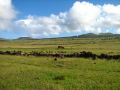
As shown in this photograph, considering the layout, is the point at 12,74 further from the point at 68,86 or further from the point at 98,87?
the point at 98,87

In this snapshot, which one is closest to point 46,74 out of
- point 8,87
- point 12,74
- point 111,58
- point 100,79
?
point 12,74

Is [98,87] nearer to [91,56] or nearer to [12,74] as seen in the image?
[12,74]

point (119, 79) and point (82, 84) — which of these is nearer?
point (82, 84)

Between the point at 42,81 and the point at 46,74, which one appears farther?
the point at 46,74

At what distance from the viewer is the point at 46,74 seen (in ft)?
104

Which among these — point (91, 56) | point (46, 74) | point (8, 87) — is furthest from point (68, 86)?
point (91, 56)

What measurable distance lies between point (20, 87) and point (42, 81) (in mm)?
3509

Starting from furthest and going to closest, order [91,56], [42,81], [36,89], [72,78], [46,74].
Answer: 1. [91,56]
2. [46,74]
3. [72,78]
4. [42,81]
5. [36,89]

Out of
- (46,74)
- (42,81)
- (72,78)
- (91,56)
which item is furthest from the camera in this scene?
(91,56)

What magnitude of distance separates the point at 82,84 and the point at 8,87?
6.63 metres

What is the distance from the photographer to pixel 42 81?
26.9 meters

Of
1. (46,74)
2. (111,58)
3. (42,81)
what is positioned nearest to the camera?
(42,81)

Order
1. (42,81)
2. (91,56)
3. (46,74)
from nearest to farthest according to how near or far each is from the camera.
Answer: (42,81) < (46,74) < (91,56)

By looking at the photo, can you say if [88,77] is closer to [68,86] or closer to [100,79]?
[100,79]
